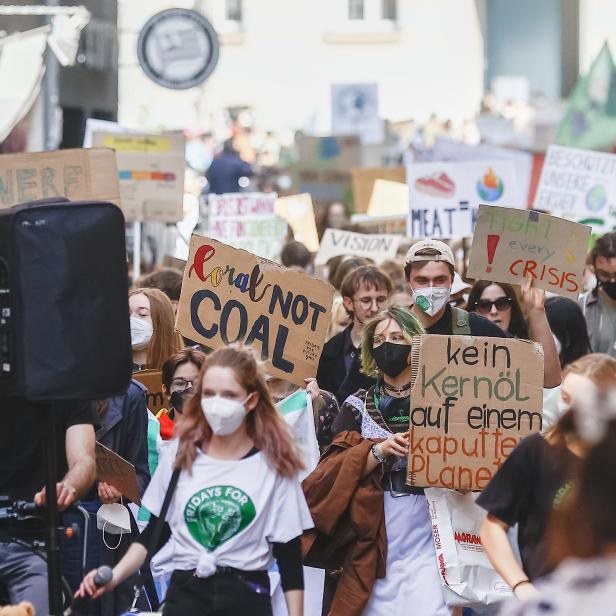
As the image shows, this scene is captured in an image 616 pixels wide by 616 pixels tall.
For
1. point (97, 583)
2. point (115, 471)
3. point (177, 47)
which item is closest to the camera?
point (97, 583)

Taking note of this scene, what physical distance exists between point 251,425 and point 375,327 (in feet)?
5.01

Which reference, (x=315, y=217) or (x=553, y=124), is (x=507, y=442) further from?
(x=553, y=124)

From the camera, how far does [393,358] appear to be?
682 centimetres

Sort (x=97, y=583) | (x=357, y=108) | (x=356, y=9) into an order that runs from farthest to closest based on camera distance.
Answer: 1. (x=356, y=9)
2. (x=357, y=108)
3. (x=97, y=583)

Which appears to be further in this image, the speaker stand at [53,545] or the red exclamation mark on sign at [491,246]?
the red exclamation mark on sign at [491,246]

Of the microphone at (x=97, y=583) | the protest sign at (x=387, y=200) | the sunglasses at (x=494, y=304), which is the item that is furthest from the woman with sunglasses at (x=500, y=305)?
the protest sign at (x=387, y=200)

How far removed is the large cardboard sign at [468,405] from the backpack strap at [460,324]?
2.06 ft

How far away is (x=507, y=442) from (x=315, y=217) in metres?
11.2

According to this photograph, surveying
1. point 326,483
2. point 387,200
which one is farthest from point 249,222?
point 326,483

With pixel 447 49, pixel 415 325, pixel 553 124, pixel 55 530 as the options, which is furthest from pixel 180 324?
pixel 447 49

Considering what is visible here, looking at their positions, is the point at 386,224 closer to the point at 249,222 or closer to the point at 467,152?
the point at 249,222

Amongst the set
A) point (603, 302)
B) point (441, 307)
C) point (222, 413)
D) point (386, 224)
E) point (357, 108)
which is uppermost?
point (357, 108)

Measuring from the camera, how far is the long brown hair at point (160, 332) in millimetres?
8102

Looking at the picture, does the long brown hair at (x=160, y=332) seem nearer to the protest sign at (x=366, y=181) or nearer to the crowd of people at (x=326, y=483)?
the crowd of people at (x=326, y=483)
